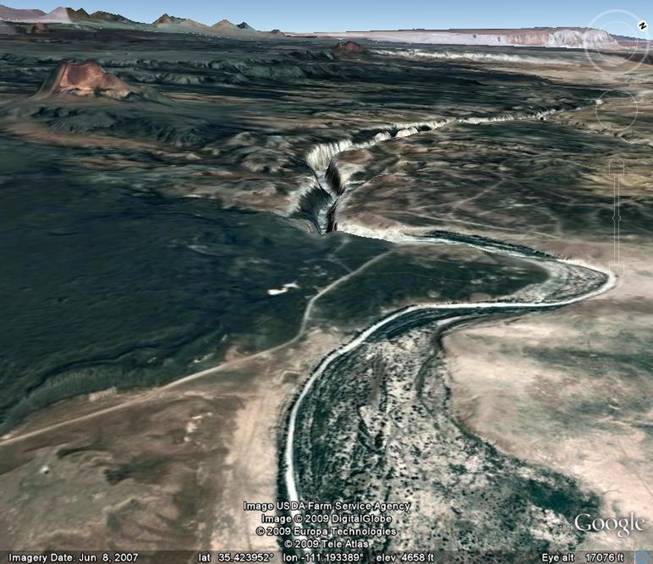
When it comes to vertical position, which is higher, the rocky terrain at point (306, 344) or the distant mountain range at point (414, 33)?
the distant mountain range at point (414, 33)

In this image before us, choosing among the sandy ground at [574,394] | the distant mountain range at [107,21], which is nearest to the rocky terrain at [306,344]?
the sandy ground at [574,394]

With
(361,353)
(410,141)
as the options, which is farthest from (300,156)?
(361,353)

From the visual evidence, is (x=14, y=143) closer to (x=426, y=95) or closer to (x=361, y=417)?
(x=361, y=417)

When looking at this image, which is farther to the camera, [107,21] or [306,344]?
[107,21]

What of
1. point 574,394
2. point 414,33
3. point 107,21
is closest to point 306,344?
point 574,394

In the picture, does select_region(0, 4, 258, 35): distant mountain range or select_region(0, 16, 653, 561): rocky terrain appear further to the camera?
select_region(0, 4, 258, 35): distant mountain range

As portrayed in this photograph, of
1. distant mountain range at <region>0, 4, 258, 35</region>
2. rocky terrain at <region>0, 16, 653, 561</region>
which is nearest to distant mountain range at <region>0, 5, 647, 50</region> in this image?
distant mountain range at <region>0, 4, 258, 35</region>

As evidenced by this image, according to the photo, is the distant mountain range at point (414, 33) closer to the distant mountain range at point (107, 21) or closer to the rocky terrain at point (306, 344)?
the distant mountain range at point (107, 21)

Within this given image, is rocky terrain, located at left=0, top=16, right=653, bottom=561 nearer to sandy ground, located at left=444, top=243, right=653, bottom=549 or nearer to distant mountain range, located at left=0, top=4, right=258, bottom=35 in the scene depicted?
sandy ground, located at left=444, top=243, right=653, bottom=549

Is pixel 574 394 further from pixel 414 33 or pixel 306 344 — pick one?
pixel 414 33

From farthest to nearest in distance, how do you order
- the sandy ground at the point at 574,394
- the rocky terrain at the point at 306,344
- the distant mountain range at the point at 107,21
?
the distant mountain range at the point at 107,21
the sandy ground at the point at 574,394
the rocky terrain at the point at 306,344

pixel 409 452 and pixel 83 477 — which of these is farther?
pixel 409 452
